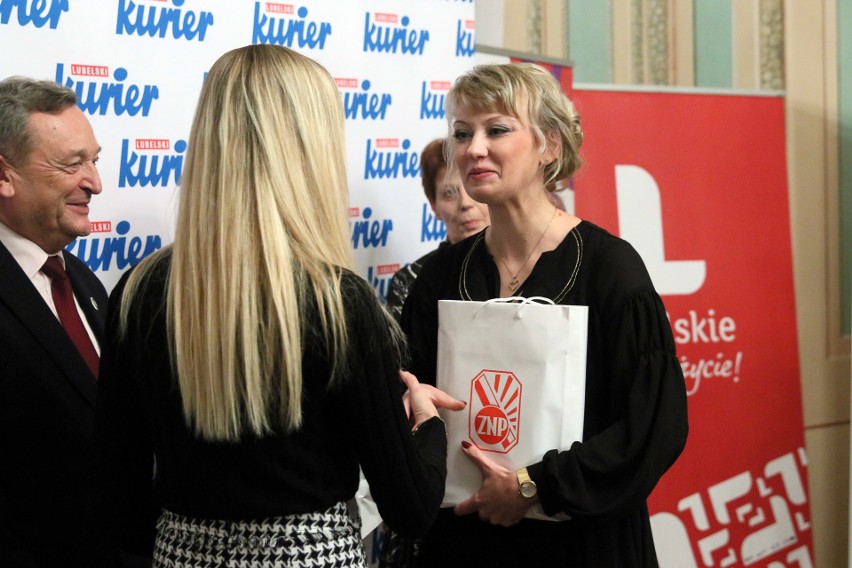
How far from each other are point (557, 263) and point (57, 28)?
1.31 meters

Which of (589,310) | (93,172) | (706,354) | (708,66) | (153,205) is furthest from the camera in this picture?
(708,66)

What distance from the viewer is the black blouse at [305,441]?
145 cm

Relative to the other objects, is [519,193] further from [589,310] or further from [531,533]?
[531,533]

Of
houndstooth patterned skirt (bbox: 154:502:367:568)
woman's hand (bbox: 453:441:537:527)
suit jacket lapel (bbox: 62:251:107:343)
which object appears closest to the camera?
houndstooth patterned skirt (bbox: 154:502:367:568)

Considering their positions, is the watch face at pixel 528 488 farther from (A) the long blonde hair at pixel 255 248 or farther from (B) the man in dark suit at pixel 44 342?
(B) the man in dark suit at pixel 44 342

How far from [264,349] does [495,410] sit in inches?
23.9

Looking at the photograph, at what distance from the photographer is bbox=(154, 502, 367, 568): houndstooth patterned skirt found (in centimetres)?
149

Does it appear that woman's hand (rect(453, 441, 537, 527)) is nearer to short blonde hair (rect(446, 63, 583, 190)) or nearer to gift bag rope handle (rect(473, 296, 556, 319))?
gift bag rope handle (rect(473, 296, 556, 319))

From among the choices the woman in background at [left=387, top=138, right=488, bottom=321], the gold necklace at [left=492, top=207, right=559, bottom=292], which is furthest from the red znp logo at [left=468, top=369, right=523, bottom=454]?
the woman in background at [left=387, top=138, right=488, bottom=321]

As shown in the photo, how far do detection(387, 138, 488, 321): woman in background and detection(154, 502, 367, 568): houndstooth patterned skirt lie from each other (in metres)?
1.38

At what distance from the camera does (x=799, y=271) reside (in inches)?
182

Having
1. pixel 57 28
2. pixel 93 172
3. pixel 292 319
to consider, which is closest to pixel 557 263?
pixel 292 319

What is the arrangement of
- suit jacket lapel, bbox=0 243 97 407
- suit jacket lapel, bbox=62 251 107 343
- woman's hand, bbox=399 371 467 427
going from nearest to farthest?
woman's hand, bbox=399 371 467 427 → suit jacket lapel, bbox=0 243 97 407 → suit jacket lapel, bbox=62 251 107 343

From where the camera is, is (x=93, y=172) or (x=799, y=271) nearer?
(x=93, y=172)
